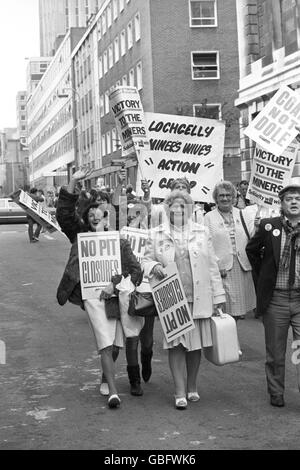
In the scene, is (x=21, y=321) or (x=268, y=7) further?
(x=268, y=7)

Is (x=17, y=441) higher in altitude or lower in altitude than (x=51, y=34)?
lower

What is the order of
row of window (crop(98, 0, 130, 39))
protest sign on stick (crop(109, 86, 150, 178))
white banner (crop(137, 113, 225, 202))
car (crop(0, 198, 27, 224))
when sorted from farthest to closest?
1. row of window (crop(98, 0, 130, 39))
2. car (crop(0, 198, 27, 224))
3. protest sign on stick (crop(109, 86, 150, 178))
4. white banner (crop(137, 113, 225, 202))

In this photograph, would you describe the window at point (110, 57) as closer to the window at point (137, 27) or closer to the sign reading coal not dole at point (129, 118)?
the window at point (137, 27)

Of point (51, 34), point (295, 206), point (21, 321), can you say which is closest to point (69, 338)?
point (21, 321)

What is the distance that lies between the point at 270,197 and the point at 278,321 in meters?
3.45

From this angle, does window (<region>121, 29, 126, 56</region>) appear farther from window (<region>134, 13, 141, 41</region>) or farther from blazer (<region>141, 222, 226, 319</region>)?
blazer (<region>141, 222, 226, 319</region>)

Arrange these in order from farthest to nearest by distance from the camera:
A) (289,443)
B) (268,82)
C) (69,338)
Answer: (268,82) < (69,338) < (289,443)

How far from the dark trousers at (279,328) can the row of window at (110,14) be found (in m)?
44.7

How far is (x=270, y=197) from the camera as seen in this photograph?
356 inches

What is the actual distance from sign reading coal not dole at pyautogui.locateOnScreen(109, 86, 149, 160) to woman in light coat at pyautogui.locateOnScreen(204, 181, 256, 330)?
10.0 ft

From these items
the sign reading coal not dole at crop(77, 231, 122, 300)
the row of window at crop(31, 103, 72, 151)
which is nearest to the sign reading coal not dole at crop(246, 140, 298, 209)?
the sign reading coal not dole at crop(77, 231, 122, 300)

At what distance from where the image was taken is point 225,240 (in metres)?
7.30

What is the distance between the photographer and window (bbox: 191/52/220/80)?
4322 centimetres

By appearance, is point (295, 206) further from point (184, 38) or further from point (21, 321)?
point (184, 38)
